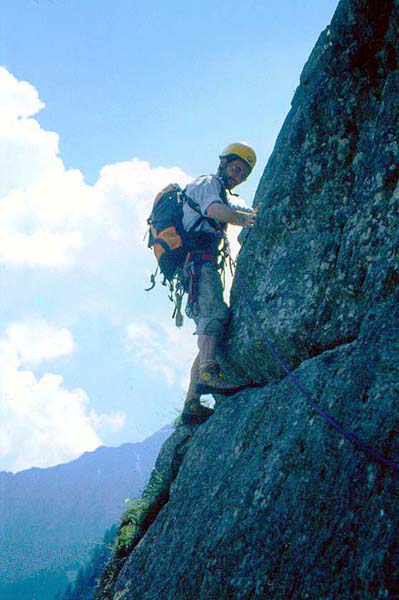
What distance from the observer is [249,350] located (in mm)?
5637

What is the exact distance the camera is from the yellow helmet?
692 cm

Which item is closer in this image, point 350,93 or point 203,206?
point 350,93

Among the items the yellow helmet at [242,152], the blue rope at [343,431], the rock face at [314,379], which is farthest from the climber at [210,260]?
the blue rope at [343,431]

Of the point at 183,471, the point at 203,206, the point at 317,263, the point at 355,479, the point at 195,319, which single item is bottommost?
the point at 355,479

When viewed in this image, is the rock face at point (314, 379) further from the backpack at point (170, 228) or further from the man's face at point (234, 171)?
the backpack at point (170, 228)

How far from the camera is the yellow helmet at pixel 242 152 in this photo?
273 inches

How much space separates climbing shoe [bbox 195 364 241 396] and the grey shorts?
54 centimetres

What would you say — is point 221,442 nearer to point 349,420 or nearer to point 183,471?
point 183,471

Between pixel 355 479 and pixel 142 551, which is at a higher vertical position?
pixel 142 551

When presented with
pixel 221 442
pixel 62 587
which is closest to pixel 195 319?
pixel 221 442

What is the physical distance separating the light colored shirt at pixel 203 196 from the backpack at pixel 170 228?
0.23ft

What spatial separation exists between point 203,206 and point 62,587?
217 metres

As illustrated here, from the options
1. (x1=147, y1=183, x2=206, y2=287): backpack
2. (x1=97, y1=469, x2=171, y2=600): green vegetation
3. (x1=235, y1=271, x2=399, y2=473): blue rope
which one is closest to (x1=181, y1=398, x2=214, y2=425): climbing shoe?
(x1=97, y1=469, x2=171, y2=600): green vegetation

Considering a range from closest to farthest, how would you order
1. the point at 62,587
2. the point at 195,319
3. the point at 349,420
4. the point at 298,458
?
the point at 349,420
the point at 298,458
the point at 195,319
the point at 62,587
